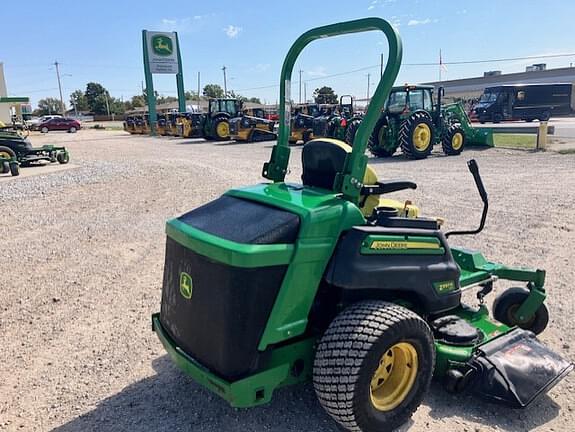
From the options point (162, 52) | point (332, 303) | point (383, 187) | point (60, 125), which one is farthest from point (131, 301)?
point (60, 125)

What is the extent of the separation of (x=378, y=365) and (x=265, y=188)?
44.9 inches

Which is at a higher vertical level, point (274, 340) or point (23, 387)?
point (274, 340)

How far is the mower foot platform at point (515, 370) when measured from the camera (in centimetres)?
263

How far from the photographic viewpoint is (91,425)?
8.60 feet

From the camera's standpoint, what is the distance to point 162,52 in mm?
33625

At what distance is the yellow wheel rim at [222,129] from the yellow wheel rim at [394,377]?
21581 mm

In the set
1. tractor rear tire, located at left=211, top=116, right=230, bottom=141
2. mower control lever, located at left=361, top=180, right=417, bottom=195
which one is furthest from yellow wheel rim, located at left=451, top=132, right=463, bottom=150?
mower control lever, located at left=361, top=180, right=417, bottom=195

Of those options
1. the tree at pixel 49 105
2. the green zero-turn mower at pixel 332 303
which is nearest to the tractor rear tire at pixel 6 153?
the green zero-turn mower at pixel 332 303

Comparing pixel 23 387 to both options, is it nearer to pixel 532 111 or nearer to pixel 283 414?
pixel 283 414

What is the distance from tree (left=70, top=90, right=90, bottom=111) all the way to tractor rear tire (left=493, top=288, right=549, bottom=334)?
3572 inches

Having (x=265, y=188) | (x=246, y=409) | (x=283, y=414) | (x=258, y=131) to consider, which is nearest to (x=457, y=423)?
(x=283, y=414)

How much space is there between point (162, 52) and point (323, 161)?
3393 cm

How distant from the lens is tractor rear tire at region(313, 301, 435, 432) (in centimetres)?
226

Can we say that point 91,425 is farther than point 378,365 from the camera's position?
Yes
